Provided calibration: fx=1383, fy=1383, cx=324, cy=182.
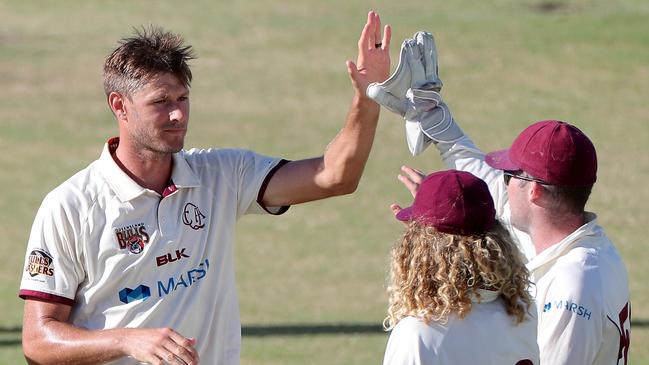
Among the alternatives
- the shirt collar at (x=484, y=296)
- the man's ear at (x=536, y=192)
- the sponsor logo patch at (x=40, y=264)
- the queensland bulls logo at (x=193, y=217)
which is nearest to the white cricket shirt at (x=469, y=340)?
the shirt collar at (x=484, y=296)

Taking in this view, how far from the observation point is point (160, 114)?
4.92 metres

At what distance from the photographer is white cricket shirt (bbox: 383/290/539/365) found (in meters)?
4.05

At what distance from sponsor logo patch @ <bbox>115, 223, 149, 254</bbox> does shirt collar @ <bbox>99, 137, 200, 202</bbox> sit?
0.11 meters

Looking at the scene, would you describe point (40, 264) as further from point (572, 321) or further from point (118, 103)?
point (572, 321)

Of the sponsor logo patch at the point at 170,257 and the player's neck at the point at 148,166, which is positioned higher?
the player's neck at the point at 148,166

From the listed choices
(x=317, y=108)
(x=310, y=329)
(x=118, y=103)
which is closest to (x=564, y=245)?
(x=118, y=103)

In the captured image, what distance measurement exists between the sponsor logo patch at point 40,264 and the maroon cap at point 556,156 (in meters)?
1.62

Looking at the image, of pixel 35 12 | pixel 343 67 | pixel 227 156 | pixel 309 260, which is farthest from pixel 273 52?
pixel 227 156

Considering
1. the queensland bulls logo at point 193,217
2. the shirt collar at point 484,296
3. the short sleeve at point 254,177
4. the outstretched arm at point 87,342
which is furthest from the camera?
the short sleeve at point 254,177

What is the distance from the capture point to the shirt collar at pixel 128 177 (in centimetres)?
493

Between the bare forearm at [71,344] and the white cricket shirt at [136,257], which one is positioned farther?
the white cricket shirt at [136,257]

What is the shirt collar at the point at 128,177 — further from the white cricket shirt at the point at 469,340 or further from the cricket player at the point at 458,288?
the white cricket shirt at the point at 469,340

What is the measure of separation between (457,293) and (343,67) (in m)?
17.6

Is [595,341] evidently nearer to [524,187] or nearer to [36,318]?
[524,187]
